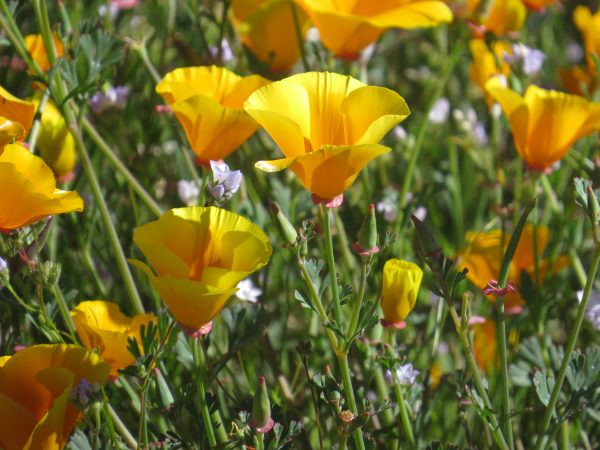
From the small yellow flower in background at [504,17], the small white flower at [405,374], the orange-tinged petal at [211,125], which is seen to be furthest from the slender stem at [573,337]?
the small yellow flower in background at [504,17]

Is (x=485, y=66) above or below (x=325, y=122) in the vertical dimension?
below

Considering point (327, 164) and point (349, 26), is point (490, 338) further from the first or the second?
point (327, 164)

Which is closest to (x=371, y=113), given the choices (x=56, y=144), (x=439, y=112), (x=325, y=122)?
(x=325, y=122)

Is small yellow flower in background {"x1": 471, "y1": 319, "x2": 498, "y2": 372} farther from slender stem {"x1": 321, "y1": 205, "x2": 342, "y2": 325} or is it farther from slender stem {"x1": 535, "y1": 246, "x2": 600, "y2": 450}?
slender stem {"x1": 321, "y1": 205, "x2": 342, "y2": 325}

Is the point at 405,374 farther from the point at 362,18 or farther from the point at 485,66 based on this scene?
the point at 485,66

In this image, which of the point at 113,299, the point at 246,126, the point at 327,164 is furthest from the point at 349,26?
the point at 113,299

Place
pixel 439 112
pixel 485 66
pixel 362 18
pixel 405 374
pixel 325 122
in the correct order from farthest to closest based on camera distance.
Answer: pixel 439 112 < pixel 485 66 < pixel 362 18 < pixel 405 374 < pixel 325 122

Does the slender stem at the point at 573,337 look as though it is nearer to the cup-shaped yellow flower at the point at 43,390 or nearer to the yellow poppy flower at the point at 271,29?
the cup-shaped yellow flower at the point at 43,390
